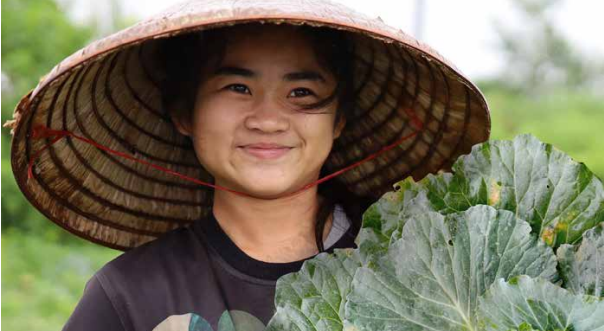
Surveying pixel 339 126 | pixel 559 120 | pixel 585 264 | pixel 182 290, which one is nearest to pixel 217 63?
pixel 339 126

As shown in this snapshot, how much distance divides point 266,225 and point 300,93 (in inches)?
11.1

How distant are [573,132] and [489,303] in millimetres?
6401

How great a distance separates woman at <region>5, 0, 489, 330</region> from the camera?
1.61 metres

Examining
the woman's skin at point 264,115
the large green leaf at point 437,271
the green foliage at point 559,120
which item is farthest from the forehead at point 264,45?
the green foliage at point 559,120

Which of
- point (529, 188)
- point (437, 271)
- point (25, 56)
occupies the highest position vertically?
point (25, 56)

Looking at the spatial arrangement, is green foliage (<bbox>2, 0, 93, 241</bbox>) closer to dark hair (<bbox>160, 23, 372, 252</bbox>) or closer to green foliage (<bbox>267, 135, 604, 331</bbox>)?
dark hair (<bbox>160, 23, 372, 252</bbox>)

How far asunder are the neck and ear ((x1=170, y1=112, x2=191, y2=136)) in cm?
14

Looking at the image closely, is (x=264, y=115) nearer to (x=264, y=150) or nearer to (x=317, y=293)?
(x=264, y=150)

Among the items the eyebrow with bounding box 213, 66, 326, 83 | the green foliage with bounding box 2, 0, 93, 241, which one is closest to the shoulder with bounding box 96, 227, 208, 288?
the eyebrow with bounding box 213, 66, 326, 83

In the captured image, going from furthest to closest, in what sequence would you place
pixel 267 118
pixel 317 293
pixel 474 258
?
pixel 267 118
pixel 317 293
pixel 474 258

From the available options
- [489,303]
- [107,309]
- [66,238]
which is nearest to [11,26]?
[66,238]

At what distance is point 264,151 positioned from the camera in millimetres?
1607

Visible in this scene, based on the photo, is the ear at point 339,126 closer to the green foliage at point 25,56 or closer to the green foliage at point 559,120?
the green foliage at point 25,56

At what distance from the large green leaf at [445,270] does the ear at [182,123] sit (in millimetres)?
631
